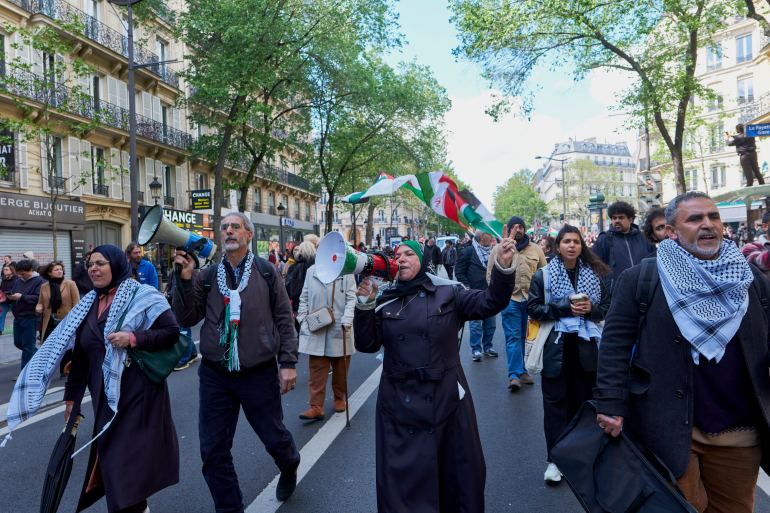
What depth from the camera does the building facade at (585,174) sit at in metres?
68.2

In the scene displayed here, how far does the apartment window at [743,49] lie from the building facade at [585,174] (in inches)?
1037

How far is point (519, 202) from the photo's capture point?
85812 mm

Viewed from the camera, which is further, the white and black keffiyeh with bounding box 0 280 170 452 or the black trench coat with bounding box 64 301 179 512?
the white and black keffiyeh with bounding box 0 280 170 452

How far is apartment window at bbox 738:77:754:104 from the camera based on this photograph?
39.2 metres

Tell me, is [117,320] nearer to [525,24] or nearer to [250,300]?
[250,300]

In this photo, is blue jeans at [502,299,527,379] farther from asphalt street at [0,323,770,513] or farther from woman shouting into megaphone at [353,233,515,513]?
woman shouting into megaphone at [353,233,515,513]

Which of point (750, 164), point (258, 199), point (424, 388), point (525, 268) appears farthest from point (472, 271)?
point (258, 199)

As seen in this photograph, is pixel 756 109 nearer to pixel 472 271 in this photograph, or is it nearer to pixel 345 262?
pixel 472 271

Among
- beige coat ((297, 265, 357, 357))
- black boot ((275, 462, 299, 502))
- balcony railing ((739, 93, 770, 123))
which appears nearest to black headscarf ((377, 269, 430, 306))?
black boot ((275, 462, 299, 502))

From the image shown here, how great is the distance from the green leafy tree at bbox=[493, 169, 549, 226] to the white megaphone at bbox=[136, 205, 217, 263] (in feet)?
218

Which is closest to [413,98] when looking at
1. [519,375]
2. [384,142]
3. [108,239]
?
[384,142]

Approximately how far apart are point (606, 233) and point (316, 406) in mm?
3390

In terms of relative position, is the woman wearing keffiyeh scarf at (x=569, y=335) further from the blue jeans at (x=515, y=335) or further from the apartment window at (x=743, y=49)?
the apartment window at (x=743, y=49)

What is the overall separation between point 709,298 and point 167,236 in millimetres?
2989
